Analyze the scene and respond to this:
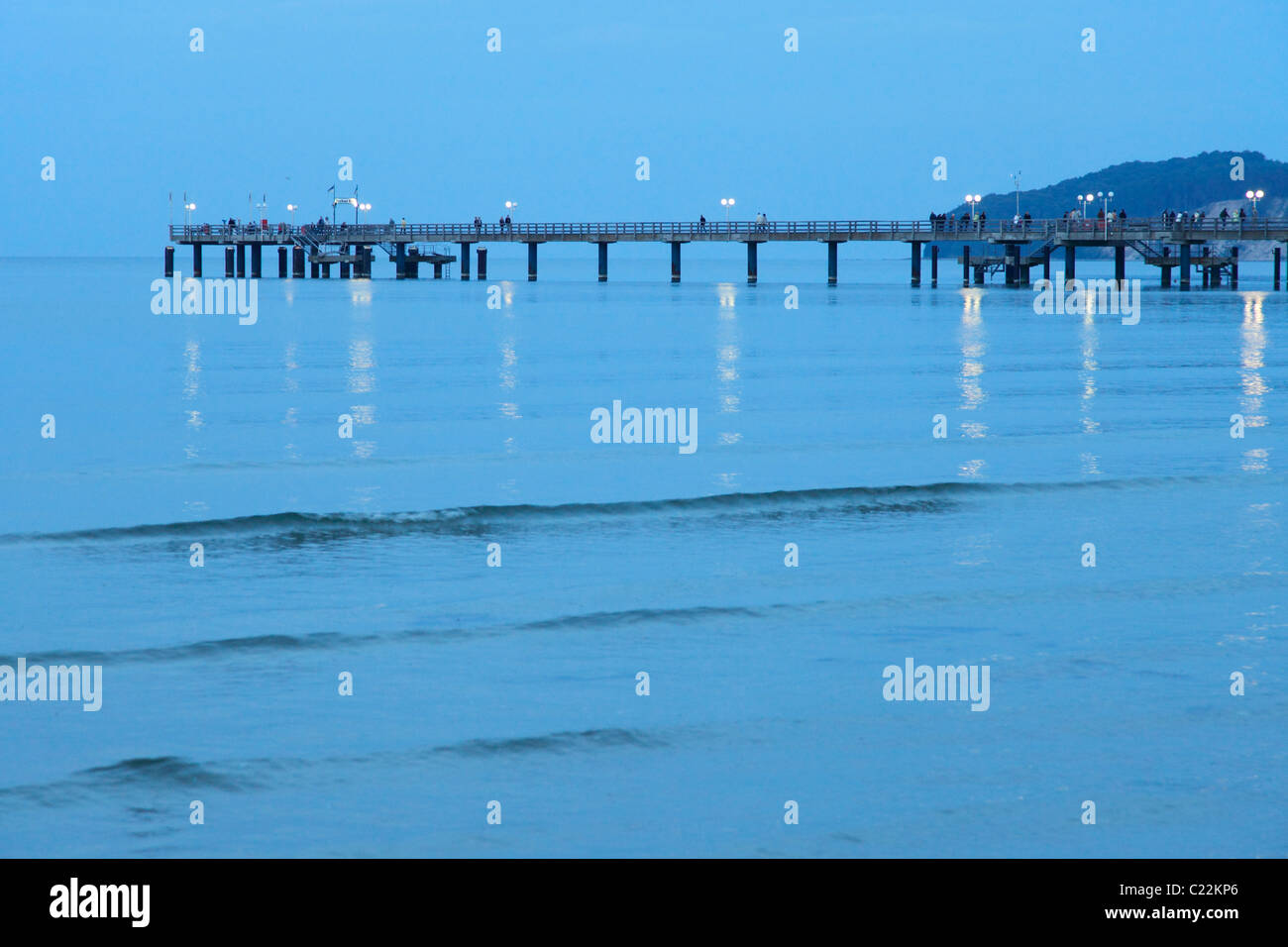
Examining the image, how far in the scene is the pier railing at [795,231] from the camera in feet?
238

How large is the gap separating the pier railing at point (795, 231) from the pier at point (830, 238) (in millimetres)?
52

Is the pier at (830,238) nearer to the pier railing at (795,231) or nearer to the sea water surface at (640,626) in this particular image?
the pier railing at (795,231)

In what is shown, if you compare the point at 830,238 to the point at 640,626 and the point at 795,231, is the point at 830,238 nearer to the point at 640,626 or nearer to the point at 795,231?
the point at 795,231

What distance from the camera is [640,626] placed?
435 inches

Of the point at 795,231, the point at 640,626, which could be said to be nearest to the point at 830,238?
the point at 795,231

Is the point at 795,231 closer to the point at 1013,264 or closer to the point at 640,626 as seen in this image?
the point at 1013,264

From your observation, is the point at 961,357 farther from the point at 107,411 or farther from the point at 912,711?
the point at 912,711

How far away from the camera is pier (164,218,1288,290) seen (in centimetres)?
7325

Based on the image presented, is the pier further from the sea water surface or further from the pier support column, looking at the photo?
the sea water surface

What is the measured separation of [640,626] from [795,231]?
241 feet

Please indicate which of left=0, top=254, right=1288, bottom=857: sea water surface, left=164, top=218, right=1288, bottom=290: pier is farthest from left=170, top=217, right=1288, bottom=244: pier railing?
left=0, top=254, right=1288, bottom=857: sea water surface

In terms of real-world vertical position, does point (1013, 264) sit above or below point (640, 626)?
above

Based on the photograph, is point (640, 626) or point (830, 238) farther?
point (830, 238)
